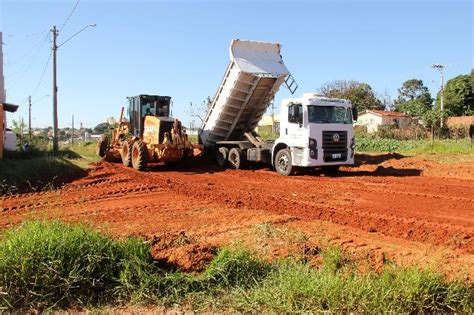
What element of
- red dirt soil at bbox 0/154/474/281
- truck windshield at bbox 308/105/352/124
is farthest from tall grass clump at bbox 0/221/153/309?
truck windshield at bbox 308/105/352/124

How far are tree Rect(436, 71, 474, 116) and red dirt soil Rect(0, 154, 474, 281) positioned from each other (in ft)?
170

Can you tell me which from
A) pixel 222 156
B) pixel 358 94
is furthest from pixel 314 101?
pixel 358 94

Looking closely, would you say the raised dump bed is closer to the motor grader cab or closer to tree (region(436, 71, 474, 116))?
the motor grader cab

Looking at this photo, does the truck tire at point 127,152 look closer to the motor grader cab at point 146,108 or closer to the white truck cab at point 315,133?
the motor grader cab at point 146,108

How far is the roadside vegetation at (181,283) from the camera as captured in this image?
14.1 feet

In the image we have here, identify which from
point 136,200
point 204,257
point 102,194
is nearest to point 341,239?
point 204,257

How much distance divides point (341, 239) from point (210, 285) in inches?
114

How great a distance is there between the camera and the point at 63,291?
464 cm

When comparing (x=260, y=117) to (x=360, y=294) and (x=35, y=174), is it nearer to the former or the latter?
(x=35, y=174)

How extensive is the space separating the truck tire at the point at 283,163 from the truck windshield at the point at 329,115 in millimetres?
1524

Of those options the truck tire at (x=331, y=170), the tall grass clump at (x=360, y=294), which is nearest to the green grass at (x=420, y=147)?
the truck tire at (x=331, y=170)

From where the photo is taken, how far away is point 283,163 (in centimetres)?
1675

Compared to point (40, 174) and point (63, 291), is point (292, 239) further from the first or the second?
point (40, 174)

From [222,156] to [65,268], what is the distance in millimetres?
14824
